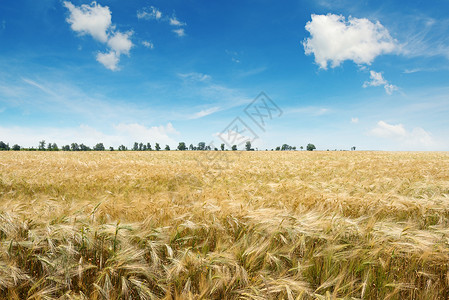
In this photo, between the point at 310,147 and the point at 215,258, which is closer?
the point at 215,258

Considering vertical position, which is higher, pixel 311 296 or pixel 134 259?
pixel 134 259

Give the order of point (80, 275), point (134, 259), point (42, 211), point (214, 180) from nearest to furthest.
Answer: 1. point (80, 275)
2. point (134, 259)
3. point (42, 211)
4. point (214, 180)

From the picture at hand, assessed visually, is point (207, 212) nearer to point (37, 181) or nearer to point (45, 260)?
point (45, 260)

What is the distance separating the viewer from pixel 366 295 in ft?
5.99

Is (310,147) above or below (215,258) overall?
above

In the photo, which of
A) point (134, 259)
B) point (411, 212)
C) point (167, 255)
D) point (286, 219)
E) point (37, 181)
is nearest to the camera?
point (134, 259)

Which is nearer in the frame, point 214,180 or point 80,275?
point 80,275

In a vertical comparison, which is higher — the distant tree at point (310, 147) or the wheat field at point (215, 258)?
the distant tree at point (310, 147)

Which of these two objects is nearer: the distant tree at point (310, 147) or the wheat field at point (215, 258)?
the wheat field at point (215, 258)

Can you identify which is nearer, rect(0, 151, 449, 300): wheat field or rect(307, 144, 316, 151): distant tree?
rect(0, 151, 449, 300): wheat field

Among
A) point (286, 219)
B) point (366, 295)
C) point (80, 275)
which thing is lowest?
point (366, 295)

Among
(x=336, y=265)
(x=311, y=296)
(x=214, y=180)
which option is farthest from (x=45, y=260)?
(x=214, y=180)

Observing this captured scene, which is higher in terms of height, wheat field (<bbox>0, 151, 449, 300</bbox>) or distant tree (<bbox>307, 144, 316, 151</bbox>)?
distant tree (<bbox>307, 144, 316, 151</bbox>)

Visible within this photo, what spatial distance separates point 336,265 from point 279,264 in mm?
562
